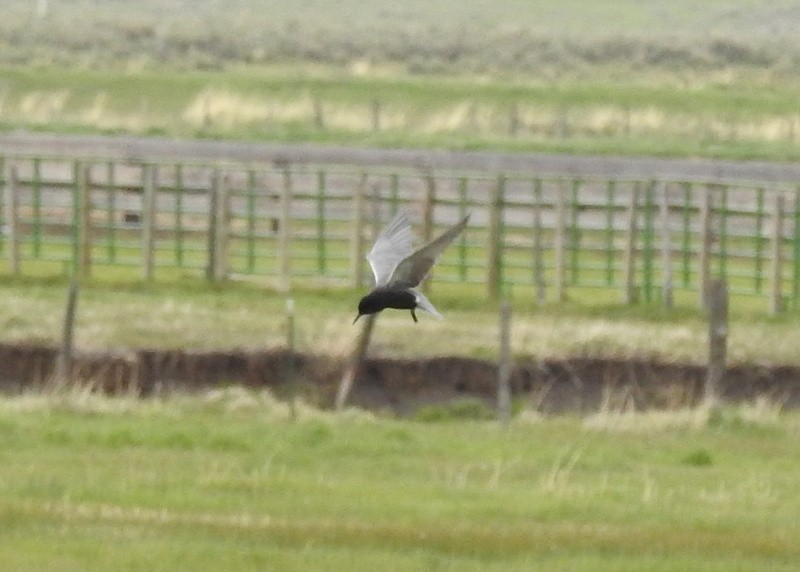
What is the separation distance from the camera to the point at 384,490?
16.9m

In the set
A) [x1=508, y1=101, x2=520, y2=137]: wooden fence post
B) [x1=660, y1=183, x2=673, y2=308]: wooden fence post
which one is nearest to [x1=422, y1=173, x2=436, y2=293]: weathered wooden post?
[x1=660, y1=183, x2=673, y2=308]: wooden fence post

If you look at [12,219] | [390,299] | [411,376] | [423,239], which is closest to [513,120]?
[423,239]

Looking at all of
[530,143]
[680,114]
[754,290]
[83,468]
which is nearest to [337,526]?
[83,468]

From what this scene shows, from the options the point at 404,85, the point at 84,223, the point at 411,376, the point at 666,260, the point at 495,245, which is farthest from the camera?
the point at 404,85

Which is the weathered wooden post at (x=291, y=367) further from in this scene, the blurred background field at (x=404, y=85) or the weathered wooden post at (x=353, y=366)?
the blurred background field at (x=404, y=85)

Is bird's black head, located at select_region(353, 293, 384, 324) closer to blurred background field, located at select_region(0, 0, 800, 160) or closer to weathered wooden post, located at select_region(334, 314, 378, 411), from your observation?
weathered wooden post, located at select_region(334, 314, 378, 411)

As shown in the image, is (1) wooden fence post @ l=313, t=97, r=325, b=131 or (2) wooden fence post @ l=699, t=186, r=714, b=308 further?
(1) wooden fence post @ l=313, t=97, r=325, b=131

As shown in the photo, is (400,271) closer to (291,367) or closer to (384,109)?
(291,367)

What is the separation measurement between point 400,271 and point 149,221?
755 inches

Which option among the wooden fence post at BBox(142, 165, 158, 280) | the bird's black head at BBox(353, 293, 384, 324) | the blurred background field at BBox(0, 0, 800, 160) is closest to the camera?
the bird's black head at BBox(353, 293, 384, 324)

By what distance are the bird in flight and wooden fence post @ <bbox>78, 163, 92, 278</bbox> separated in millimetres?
18544

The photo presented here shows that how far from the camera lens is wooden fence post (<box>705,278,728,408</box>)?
Answer: 23.6 meters

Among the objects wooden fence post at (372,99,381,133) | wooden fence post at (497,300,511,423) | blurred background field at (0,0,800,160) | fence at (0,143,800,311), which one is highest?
wooden fence post at (497,300,511,423)

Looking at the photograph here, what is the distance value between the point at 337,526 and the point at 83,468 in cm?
324
